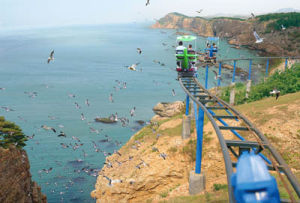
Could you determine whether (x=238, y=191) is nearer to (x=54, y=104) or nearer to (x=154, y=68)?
(x=54, y=104)

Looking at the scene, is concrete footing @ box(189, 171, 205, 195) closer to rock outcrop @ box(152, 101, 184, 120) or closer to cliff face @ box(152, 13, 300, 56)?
rock outcrop @ box(152, 101, 184, 120)

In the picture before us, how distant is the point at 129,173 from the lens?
A: 83.8 feet

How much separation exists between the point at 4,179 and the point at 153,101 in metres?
41.7

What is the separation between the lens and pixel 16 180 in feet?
91.5

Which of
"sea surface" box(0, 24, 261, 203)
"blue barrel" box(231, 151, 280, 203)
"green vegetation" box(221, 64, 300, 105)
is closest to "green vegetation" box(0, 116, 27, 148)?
"sea surface" box(0, 24, 261, 203)

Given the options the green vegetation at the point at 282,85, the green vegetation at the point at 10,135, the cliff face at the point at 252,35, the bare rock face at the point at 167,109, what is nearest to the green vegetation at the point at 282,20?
the cliff face at the point at 252,35

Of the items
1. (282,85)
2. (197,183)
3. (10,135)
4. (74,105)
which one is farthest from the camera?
(74,105)

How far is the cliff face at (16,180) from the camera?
26.4 m

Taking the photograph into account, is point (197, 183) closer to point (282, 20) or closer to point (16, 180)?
point (16, 180)

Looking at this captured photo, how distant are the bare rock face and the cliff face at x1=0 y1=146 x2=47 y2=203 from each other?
27.3 metres

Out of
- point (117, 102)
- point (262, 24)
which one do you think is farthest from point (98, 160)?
point (262, 24)

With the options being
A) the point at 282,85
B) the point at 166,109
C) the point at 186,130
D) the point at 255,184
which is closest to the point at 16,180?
the point at 186,130

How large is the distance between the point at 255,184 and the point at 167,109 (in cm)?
4978

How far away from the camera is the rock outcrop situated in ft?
167
